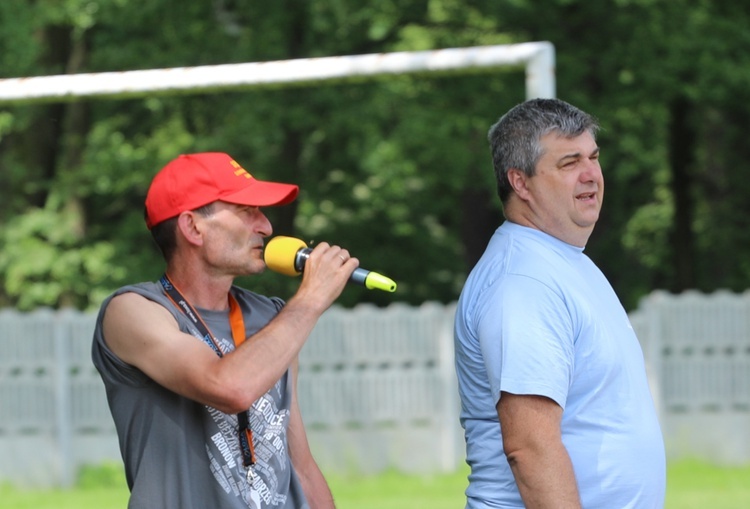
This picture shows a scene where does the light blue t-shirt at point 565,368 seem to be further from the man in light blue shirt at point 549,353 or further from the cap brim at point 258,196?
the cap brim at point 258,196

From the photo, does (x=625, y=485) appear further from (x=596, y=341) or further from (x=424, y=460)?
(x=424, y=460)

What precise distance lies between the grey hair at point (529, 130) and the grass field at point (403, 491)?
7.58 m

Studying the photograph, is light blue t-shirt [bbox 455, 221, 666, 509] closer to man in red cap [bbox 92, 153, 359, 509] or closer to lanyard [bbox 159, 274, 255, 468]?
man in red cap [bbox 92, 153, 359, 509]

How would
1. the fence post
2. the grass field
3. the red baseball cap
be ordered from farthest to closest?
the fence post → the grass field → the red baseball cap

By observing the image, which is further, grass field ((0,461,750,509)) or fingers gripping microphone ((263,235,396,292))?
grass field ((0,461,750,509))

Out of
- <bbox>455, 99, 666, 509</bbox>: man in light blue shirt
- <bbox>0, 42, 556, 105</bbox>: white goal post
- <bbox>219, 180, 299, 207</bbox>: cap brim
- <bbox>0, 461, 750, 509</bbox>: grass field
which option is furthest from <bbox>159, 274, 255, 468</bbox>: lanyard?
<bbox>0, 461, 750, 509</bbox>: grass field

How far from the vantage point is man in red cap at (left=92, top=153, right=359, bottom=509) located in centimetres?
283

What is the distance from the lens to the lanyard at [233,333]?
9.84ft

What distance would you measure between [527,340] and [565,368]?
0.10 m

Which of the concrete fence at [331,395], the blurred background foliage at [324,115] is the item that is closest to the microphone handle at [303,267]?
the concrete fence at [331,395]

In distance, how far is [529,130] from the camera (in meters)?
2.93

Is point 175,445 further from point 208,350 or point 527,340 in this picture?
point 527,340


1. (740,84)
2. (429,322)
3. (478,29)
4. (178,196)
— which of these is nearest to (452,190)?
(478,29)

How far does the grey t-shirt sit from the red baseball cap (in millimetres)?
204
